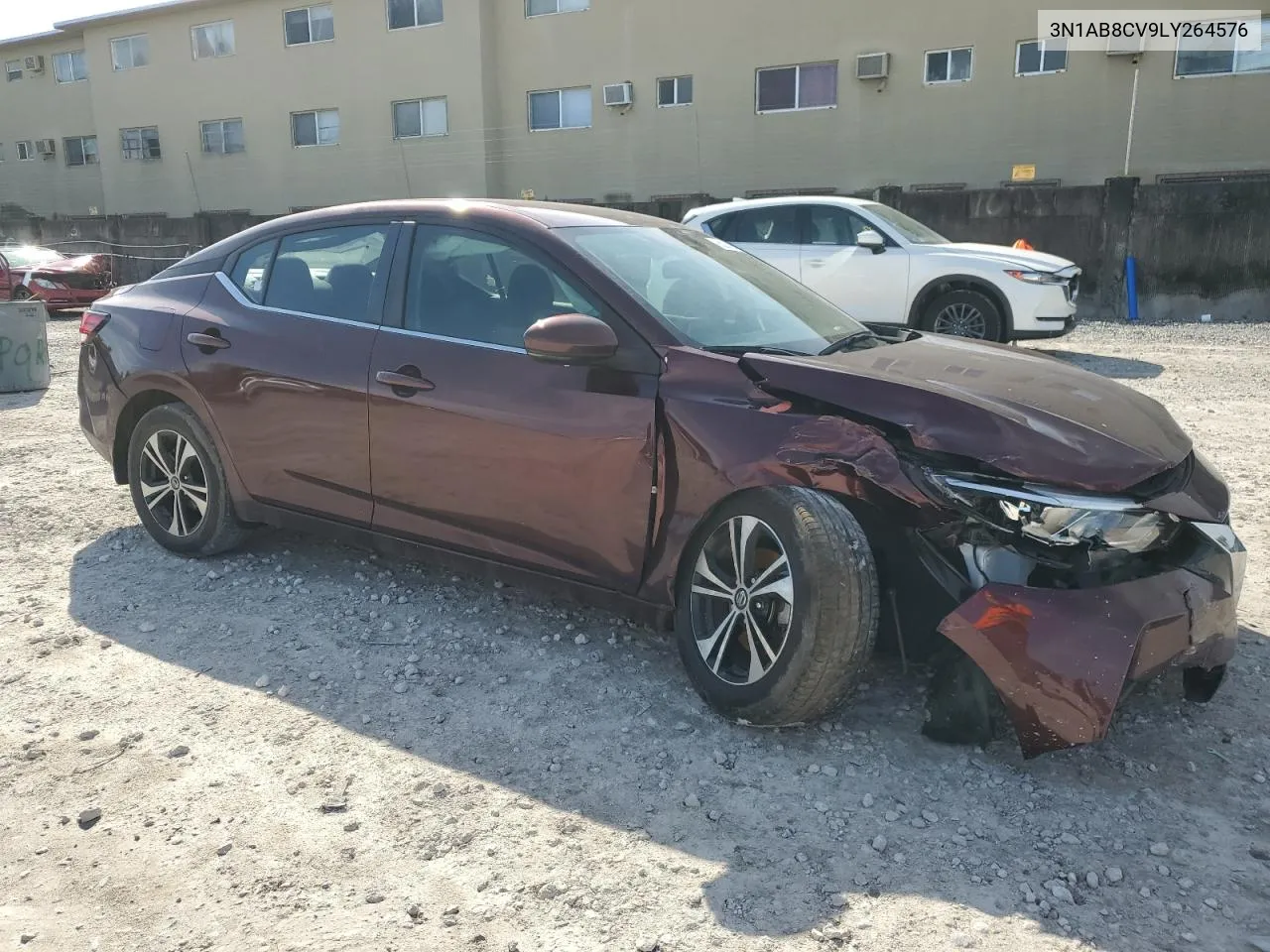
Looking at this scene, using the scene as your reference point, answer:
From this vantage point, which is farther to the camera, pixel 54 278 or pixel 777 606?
pixel 54 278

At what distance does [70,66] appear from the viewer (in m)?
31.4

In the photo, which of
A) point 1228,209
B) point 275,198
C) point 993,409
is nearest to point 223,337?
point 993,409

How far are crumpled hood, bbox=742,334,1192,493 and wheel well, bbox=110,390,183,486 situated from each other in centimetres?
295

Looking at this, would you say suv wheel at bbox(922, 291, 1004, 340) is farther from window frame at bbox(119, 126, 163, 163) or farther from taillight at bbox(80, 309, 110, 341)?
window frame at bbox(119, 126, 163, 163)

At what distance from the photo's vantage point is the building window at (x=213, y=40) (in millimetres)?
26703

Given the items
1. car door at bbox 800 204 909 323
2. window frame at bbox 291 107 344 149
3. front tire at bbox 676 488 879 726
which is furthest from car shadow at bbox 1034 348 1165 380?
window frame at bbox 291 107 344 149

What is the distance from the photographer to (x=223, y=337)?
14.2ft

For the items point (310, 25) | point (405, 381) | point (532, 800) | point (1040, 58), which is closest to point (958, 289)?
point (405, 381)

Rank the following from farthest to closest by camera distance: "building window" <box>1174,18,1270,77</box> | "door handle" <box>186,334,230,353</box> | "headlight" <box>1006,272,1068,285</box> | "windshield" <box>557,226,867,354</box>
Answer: "building window" <box>1174,18,1270,77</box> < "headlight" <box>1006,272,1068,285</box> < "door handle" <box>186,334,230,353</box> < "windshield" <box>557,226,867,354</box>

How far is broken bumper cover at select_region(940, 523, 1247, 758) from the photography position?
264 centimetres

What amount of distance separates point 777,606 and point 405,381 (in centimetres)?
170

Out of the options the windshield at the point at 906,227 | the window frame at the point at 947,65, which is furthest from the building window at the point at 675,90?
the windshield at the point at 906,227

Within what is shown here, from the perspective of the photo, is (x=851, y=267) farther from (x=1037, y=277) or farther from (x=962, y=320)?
(x=1037, y=277)

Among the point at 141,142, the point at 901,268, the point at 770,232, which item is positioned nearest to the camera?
the point at 901,268
